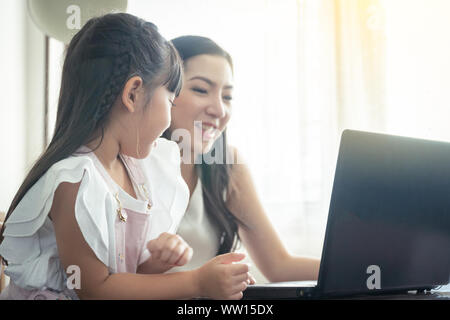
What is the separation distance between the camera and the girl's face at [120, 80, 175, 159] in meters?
0.85

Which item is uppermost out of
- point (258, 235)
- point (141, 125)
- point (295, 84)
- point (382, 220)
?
point (295, 84)

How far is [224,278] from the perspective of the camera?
2.12 ft

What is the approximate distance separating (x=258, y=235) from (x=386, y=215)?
2.31 feet

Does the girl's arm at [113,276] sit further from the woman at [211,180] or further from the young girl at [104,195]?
the woman at [211,180]

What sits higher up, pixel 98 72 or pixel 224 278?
pixel 98 72

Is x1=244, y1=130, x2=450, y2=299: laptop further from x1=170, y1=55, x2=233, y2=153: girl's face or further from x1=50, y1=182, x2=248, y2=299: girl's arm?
x1=170, y1=55, x2=233, y2=153: girl's face

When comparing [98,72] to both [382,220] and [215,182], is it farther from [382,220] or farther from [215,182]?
[215,182]

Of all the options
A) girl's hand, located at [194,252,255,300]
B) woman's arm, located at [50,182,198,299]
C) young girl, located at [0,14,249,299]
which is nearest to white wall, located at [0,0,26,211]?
young girl, located at [0,14,249,299]

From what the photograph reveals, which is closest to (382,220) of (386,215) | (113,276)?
(386,215)

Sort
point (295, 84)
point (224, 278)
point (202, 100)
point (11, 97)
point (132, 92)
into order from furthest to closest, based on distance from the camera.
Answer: point (295, 84)
point (11, 97)
point (202, 100)
point (132, 92)
point (224, 278)

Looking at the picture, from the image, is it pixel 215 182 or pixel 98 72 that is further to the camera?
pixel 215 182

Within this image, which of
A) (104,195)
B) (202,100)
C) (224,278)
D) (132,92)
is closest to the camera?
(224,278)

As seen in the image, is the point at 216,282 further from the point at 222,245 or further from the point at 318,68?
the point at 318,68

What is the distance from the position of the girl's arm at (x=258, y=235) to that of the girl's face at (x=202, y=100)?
15cm
